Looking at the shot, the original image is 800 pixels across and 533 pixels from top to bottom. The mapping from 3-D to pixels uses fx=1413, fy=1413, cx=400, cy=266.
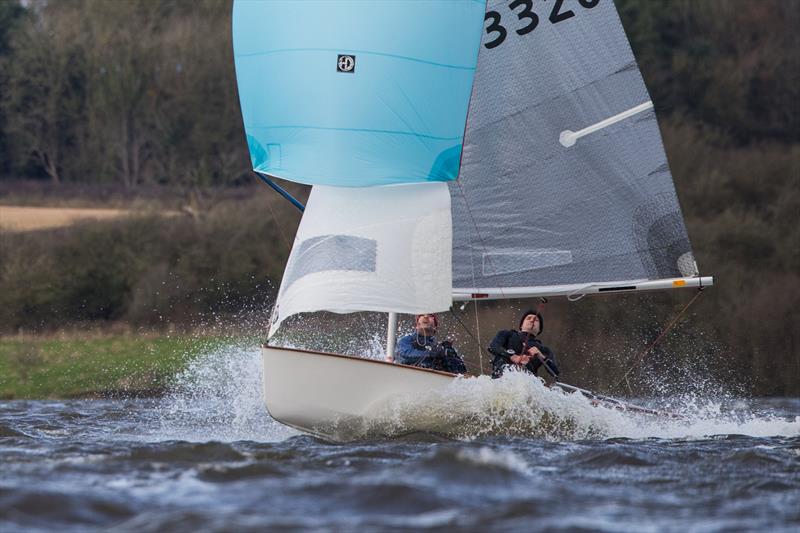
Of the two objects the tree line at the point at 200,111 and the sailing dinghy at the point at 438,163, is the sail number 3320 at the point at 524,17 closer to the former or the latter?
the sailing dinghy at the point at 438,163

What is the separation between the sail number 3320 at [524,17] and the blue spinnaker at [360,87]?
918 millimetres

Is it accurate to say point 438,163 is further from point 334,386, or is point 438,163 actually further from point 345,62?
point 334,386

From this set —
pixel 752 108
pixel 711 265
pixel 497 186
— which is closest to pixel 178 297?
pixel 711 265

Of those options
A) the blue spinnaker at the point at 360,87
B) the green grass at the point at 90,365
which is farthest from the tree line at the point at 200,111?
the blue spinnaker at the point at 360,87

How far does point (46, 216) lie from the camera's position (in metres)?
28.5

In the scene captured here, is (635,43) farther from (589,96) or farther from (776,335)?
(589,96)

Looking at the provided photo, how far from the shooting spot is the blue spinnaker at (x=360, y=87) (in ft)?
38.9

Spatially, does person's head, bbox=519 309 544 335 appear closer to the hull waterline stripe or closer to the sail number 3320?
the hull waterline stripe

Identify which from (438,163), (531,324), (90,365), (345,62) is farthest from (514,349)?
(90,365)

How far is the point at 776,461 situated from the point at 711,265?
1174cm

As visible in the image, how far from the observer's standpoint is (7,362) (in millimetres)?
19312

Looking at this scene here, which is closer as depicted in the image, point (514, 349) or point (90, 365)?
point (514, 349)

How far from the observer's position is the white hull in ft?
36.4

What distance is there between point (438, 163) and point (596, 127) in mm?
2110
